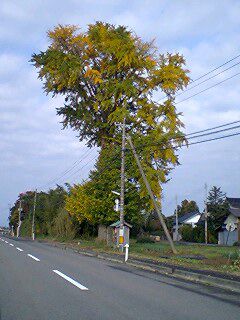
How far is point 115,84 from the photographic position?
35062 millimetres

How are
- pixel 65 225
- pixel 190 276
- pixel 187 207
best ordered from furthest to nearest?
1. pixel 187 207
2. pixel 65 225
3. pixel 190 276

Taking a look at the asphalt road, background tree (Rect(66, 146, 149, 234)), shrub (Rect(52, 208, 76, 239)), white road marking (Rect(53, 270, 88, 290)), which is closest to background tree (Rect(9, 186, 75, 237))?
shrub (Rect(52, 208, 76, 239))

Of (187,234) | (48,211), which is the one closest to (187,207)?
(187,234)

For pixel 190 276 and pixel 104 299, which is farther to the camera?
pixel 190 276

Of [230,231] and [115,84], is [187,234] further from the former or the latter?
[115,84]

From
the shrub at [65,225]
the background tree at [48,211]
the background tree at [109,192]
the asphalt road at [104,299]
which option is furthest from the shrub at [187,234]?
the asphalt road at [104,299]

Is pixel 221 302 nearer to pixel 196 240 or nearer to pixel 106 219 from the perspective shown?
pixel 106 219

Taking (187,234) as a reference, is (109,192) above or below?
above

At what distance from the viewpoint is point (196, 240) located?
66.9m

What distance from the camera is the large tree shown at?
3472cm

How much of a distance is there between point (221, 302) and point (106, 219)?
84.5ft

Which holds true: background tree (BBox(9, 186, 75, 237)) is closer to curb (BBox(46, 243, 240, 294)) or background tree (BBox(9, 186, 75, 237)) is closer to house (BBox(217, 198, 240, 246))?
house (BBox(217, 198, 240, 246))

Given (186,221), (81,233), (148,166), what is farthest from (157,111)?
(186,221)

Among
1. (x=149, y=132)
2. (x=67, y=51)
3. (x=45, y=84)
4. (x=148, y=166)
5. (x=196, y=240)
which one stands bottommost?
(x=196, y=240)
